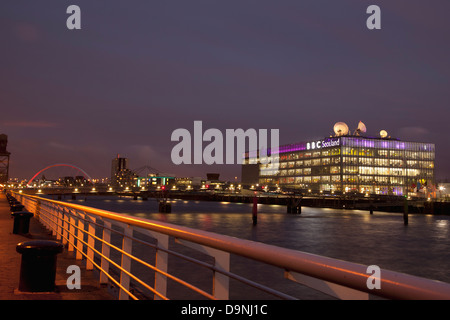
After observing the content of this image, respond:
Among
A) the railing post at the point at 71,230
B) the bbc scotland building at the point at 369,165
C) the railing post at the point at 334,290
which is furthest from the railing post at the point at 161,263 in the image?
the bbc scotland building at the point at 369,165

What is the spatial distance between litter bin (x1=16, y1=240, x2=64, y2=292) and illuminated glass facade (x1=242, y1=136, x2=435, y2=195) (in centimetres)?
13991

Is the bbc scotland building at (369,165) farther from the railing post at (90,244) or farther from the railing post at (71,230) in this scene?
the railing post at (90,244)

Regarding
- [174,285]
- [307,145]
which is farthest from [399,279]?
[307,145]

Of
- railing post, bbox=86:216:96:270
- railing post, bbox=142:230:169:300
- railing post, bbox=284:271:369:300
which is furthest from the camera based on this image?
railing post, bbox=86:216:96:270

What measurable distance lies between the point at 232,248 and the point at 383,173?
157884 millimetres

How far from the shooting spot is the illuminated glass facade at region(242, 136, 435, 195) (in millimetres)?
147125

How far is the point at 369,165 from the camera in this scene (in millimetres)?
149250

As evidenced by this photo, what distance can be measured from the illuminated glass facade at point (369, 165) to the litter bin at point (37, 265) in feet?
459

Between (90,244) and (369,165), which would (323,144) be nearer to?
(369,165)

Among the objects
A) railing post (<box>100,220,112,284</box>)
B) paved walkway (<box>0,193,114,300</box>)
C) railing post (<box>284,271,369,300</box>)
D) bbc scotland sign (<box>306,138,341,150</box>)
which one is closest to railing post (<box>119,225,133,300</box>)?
paved walkway (<box>0,193,114,300</box>)

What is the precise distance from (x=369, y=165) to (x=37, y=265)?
152862mm

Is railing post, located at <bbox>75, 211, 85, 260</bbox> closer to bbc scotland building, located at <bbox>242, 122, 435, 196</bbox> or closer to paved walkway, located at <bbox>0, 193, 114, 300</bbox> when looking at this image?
paved walkway, located at <bbox>0, 193, 114, 300</bbox>

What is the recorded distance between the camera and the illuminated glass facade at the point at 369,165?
14712cm
